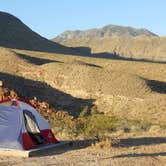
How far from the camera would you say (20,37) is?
10656 cm

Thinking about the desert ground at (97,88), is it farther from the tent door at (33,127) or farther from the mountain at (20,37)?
the mountain at (20,37)

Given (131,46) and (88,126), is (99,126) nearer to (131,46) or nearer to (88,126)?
(88,126)

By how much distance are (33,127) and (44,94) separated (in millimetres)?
29349

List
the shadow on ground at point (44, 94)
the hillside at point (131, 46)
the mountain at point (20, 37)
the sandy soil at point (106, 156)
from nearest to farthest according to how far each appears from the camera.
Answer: the sandy soil at point (106, 156) < the shadow on ground at point (44, 94) < the mountain at point (20, 37) < the hillside at point (131, 46)

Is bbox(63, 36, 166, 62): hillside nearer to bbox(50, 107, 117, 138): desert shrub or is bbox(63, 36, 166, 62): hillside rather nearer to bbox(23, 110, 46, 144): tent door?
bbox(50, 107, 117, 138): desert shrub

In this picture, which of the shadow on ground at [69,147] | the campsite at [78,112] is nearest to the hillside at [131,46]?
the campsite at [78,112]

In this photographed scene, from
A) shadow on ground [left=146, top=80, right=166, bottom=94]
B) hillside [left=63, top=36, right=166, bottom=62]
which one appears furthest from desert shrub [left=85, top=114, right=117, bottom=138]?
hillside [left=63, top=36, right=166, bottom=62]

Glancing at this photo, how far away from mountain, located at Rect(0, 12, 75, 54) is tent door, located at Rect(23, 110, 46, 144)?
3181 inches

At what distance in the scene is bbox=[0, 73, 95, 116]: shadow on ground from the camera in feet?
140

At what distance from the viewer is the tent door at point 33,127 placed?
53.7ft

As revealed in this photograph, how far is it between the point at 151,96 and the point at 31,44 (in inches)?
2531

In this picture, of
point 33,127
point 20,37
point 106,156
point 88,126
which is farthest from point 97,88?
point 20,37

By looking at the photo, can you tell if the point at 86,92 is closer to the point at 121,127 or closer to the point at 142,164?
the point at 121,127

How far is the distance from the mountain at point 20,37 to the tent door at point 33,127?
80786mm
